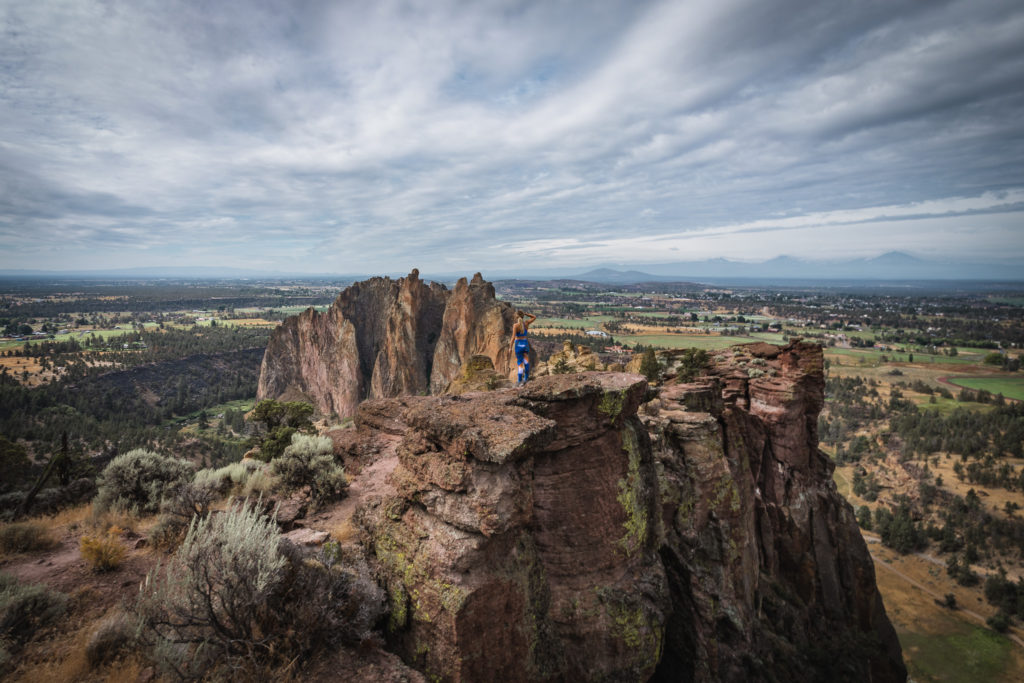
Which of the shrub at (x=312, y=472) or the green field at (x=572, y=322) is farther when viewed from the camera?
the green field at (x=572, y=322)

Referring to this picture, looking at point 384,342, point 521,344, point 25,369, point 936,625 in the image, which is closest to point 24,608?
point 521,344

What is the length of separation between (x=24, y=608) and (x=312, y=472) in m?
6.22

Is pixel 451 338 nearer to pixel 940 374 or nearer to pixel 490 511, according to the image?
pixel 490 511

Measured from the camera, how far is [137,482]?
11.5m

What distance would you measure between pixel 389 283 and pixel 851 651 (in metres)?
60.8

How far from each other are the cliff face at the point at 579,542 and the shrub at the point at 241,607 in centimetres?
140

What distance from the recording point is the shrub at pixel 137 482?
10961mm

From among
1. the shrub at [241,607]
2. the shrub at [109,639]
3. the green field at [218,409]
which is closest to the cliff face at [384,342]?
the green field at [218,409]

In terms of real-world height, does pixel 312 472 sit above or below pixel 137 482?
below

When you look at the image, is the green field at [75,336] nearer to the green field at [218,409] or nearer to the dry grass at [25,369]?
the dry grass at [25,369]

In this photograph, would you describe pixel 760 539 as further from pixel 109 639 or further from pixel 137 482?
pixel 137 482

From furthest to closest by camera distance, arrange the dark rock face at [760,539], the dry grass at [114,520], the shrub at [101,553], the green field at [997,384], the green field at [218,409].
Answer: the green field at [997,384] → the green field at [218,409] → the dark rock face at [760,539] → the dry grass at [114,520] → the shrub at [101,553]

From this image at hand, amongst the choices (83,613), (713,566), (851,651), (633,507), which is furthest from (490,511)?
(851,651)

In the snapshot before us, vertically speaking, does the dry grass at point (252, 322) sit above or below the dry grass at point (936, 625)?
above
